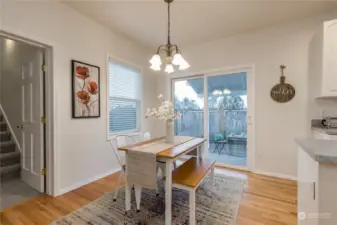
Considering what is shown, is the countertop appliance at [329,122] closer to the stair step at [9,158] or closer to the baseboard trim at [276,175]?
the baseboard trim at [276,175]

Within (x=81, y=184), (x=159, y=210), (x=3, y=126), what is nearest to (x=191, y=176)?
(x=159, y=210)

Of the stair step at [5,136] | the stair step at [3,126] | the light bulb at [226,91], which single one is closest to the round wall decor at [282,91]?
the light bulb at [226,91]

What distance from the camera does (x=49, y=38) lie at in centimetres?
235

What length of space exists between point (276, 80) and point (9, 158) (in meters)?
4.98

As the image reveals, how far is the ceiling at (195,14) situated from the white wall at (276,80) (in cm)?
20

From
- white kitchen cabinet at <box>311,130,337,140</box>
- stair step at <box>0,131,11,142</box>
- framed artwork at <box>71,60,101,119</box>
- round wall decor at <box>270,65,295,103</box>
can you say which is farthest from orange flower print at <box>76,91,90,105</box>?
white kitchen cabinet at <box>311,130,337,140</box>

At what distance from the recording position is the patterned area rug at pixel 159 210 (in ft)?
6.12

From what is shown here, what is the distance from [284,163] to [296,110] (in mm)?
944

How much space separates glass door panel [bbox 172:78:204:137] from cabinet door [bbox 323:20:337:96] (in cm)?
212

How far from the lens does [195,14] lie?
9.03 feet

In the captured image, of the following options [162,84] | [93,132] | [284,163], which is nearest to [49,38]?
[93,132]

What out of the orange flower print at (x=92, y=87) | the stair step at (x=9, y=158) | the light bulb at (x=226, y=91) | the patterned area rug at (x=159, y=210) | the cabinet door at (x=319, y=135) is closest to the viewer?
the patterned area rug at (x=159, y=210)

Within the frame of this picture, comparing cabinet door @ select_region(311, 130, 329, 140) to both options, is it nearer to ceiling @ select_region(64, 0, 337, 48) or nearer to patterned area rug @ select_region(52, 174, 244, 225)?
patterned area rug @ select_region(52, 174, 244, 225)

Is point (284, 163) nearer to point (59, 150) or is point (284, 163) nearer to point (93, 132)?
point (93, 132)
